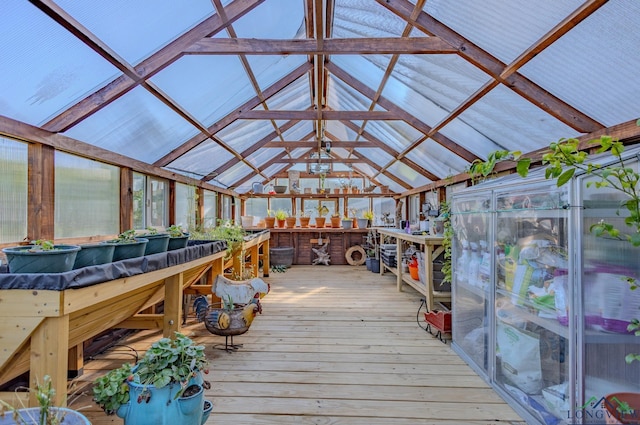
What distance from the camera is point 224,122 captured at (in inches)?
170

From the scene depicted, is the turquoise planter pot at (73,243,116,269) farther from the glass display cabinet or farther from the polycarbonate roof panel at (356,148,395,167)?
the polycarbonate roof panel at (356,148,395,167)

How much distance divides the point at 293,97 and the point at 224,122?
1.67 metres

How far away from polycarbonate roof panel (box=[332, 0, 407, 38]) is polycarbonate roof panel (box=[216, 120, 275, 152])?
80.7 inches

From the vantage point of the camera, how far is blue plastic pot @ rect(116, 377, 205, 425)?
1.45m

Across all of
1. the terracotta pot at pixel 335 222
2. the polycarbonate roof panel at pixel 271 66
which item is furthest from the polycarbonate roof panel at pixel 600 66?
the terracotta pot at pixel 335 222

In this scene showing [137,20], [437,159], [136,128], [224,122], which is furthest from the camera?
[437,159]

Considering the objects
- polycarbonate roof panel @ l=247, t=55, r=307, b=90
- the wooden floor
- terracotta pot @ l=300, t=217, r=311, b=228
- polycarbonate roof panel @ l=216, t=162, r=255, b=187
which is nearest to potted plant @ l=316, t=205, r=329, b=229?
terracotta pot @ l=300, t=217, r=311, b=228

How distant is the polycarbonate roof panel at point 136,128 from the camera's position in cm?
282

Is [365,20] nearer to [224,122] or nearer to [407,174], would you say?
[224,122]

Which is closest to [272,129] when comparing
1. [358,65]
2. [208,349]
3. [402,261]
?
[358,65]

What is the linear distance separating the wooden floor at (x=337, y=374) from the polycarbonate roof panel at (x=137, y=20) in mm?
2228

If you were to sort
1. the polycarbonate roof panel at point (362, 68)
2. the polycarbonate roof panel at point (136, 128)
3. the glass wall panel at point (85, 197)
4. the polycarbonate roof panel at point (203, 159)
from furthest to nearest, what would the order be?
1. the polycarbonate roof panel at point (203, 159)
2. the polycarbonate roof panel at point (362, 68)
3. the polycarbonate roof panel at point (136, 128)
4. the glass wall panel at point (85, 197)

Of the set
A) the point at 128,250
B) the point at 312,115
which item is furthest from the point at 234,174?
the point at 128,250

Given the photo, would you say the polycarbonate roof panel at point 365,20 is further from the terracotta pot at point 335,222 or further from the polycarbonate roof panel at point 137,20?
the terracotta pot at point 335,222
